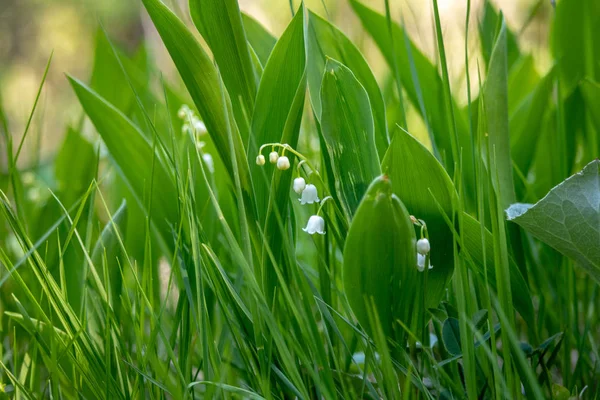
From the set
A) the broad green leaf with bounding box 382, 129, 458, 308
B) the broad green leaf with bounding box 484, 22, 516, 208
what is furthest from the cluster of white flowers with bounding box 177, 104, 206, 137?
the broad green leaf with bounding box 484, 22, 516, 208

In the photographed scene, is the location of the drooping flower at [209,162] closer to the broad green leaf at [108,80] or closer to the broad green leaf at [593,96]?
the broad green leaf at [108,80]

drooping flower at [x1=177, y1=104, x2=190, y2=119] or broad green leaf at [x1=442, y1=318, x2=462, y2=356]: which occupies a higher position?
drooping flower at [x1=177, y1=104, x2=190, y2=119]

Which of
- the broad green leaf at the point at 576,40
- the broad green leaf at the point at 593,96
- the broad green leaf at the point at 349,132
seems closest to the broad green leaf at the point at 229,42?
the broad green leaf at the point at 349,132

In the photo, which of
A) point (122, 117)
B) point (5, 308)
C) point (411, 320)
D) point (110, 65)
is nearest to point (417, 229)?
point (411, 320)

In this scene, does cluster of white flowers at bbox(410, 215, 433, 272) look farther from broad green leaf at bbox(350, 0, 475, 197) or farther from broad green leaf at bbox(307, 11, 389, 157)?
broad green leaf at bbox(350, 0, 475, 197)

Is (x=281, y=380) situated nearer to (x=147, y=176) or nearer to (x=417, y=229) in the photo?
(x=417, y=229)

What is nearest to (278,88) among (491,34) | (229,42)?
(229,42)
